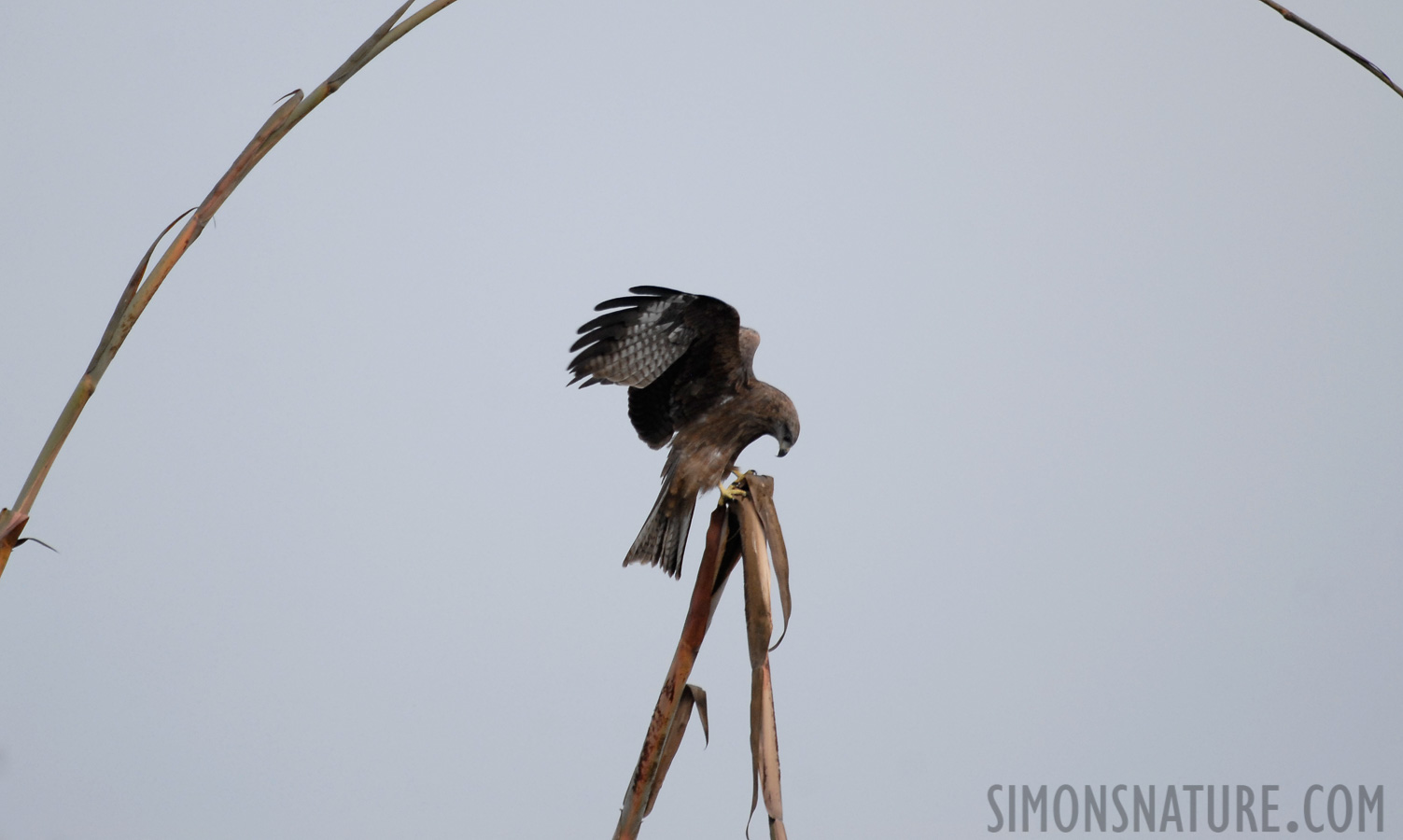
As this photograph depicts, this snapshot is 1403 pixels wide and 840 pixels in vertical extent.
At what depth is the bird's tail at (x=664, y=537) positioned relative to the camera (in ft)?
9.27

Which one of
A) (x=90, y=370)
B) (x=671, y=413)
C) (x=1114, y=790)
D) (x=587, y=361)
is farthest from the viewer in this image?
(x=1114, y=790)

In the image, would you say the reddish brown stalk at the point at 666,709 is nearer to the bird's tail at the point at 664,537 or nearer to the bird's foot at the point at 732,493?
the bird's foot at the point at 732,493

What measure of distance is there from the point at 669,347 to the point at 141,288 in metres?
1.81

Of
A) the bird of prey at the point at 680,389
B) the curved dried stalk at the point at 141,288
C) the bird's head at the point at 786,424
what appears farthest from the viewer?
the bird's head at the point at 786,424

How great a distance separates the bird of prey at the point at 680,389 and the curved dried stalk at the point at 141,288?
5.07ft

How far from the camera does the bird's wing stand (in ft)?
8.36

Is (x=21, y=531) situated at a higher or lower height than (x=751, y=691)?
lower

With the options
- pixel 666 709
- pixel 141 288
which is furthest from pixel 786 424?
pixel 141 288

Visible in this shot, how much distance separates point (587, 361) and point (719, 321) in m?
0.34

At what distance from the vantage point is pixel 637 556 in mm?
2898

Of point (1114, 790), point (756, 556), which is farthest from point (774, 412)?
point (1114, 790)

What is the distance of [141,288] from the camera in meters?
0.87

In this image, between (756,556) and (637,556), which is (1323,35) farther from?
(637,556)

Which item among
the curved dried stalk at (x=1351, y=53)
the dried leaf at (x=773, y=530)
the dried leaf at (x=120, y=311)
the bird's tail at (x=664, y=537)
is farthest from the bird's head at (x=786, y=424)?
the dried leaf at (x=120, y=311)
